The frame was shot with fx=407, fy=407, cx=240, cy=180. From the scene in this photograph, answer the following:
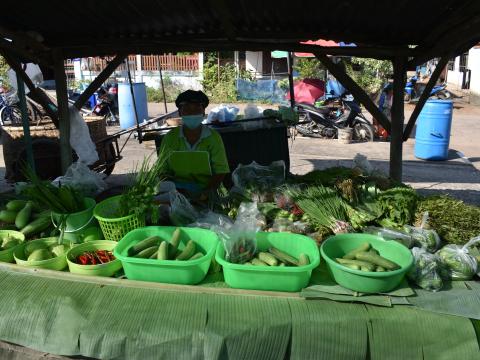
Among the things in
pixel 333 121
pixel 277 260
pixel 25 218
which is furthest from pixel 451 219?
pixel 333 121

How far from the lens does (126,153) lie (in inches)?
373

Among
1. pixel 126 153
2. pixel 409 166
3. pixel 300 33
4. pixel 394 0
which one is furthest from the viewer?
pixel 126 153

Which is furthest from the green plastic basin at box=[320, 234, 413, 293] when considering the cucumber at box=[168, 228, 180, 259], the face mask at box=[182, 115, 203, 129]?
the face mask at box=[182, 115, 203, 129]

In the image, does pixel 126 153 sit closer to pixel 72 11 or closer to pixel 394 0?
pixel 72 11

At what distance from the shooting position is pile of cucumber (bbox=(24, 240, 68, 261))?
2515 mm

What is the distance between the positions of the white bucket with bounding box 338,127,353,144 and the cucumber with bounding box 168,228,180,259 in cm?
872

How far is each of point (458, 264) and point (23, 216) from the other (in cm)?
288

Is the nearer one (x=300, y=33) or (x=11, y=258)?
(x=11, y=258)

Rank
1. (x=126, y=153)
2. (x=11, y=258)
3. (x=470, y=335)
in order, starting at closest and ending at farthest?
(x=470, y=335) → (x=11, y=258) → (x=126, y=153)

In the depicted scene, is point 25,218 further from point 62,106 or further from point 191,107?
point 62,106

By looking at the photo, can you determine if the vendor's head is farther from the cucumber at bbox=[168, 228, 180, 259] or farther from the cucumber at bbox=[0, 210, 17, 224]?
the cucumber at bbox=[0, 210, 17, 224]

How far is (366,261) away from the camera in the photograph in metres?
2.21

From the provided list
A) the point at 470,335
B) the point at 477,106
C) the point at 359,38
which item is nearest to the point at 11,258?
the point at 470,335

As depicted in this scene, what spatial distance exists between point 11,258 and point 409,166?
24.8 ft
